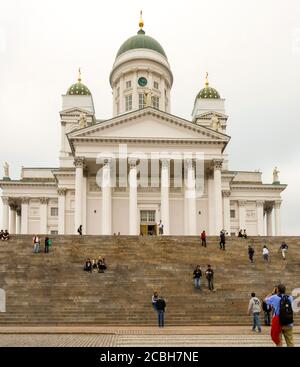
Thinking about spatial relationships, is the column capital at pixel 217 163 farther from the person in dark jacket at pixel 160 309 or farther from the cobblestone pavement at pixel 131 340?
the cobblestone pavement at pixel 131 340

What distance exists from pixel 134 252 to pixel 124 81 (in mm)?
39597

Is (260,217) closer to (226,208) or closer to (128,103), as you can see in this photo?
(226,208)

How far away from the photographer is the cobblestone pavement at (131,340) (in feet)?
52.6

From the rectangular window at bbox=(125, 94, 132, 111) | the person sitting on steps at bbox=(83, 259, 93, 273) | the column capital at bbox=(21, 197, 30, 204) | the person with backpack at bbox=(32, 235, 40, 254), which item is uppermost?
the rectangular window at bbox=(125, 94, 132, 111)

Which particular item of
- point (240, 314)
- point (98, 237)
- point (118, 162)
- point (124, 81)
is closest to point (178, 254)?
point (98, 237)

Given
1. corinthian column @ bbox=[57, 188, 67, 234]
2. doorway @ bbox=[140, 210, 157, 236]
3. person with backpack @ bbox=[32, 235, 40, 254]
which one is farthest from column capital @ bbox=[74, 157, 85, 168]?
person with backpack @ bbox=[32, 235, 40, 254]

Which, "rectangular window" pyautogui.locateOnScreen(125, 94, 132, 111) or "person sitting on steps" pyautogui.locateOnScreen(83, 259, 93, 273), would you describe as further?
"rectangular window" pyautogui.locateOnScreen(125, 94, 132, 111)

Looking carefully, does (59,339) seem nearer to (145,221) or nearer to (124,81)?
(145,221)

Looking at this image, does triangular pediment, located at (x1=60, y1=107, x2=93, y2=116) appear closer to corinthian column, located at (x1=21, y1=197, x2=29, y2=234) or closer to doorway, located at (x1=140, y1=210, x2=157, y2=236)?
corinthian column, located at (x1=21, y1=197, x2=29, y2=234)

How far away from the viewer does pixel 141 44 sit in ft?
243

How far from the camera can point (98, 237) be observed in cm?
4022

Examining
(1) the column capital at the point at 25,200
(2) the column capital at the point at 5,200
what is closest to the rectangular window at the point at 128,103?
(1) the column capital at the point at 25,200

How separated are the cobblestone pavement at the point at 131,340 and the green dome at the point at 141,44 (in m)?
58.9

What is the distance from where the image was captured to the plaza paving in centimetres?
1623
